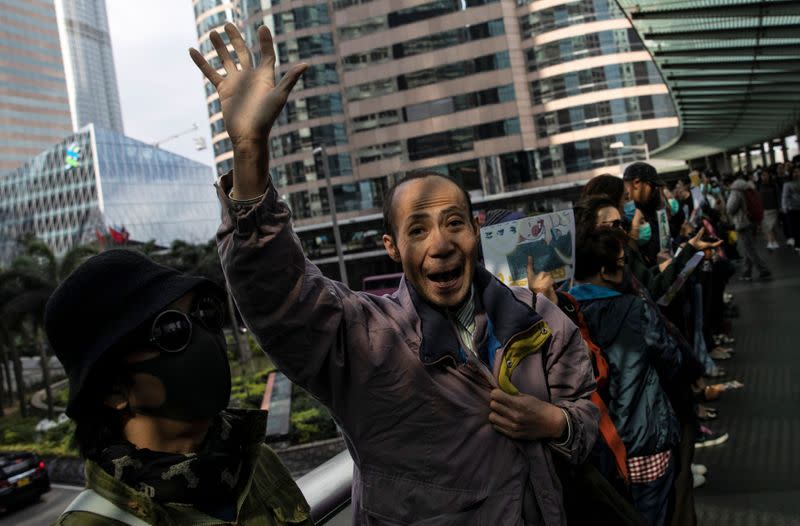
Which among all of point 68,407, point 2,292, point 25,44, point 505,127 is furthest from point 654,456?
point 25,44

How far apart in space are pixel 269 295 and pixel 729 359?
766cm

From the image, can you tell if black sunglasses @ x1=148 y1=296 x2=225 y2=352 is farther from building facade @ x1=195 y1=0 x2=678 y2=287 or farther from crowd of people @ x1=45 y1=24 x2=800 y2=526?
building facade @ x1=195 y1=0 x2=678 y2=287

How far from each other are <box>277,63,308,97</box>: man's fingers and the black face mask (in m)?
0.55

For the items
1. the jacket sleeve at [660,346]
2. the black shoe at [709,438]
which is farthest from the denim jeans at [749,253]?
the jacket sleeve at [660,346]

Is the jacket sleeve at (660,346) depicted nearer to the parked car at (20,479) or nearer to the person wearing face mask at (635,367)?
the person wearing face mask at (635,367)

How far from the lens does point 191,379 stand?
5.23 ft

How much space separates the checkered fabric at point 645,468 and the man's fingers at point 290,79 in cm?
263

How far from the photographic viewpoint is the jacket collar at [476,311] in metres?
1.95

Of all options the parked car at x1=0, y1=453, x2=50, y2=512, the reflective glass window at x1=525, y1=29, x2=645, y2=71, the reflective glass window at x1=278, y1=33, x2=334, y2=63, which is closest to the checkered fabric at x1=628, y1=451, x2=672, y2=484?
the parked car at x1=0, y1=453, x2=50, y2=512

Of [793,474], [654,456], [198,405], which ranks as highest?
[198,405]

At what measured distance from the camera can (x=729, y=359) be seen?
8.20 meters

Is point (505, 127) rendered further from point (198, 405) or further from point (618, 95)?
point (198, 405)

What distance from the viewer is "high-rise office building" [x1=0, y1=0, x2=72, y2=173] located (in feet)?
424

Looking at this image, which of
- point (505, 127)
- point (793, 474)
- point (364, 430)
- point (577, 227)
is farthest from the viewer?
point (505, 127)
